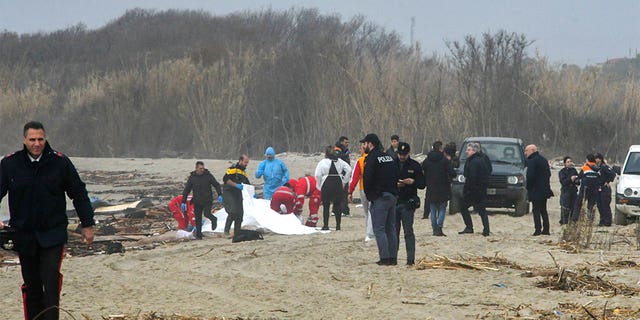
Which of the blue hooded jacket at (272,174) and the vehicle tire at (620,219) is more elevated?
the blue hooded jacket at (272,174)

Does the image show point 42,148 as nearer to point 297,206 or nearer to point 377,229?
point 377,229

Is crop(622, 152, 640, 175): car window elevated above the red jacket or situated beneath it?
elevated above

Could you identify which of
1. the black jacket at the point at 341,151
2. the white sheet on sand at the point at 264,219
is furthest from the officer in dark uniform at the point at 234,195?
the black jacket at the point at 341,151

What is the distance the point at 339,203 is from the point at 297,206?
984mm

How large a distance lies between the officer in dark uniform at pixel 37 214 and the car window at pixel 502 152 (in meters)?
18.2

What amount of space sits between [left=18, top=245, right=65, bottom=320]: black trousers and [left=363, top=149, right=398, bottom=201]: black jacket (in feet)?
21.1

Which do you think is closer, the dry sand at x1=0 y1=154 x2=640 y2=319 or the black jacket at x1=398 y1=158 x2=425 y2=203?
the dry sand at x1=0 y1=154 x2=640 y2=319

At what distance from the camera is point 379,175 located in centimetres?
1516

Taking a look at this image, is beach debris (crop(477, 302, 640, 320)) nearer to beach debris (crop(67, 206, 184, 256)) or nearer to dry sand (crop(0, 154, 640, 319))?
dry sand (crop(0, 154, 640, 319))

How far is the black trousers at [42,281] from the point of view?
30.2ft

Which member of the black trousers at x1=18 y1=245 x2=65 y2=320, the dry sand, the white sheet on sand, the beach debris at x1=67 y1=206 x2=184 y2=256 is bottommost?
the beach debris at x1=67 y1=206 x2=184 y2=256

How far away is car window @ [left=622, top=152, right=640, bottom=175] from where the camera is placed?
23.8 meters

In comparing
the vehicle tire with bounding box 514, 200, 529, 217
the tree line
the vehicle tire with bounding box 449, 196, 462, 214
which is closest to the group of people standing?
the vehicle tire with bounding box 514, 200, 529, 217

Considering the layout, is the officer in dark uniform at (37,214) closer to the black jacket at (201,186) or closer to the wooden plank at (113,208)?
the black jacket at (201,186)
